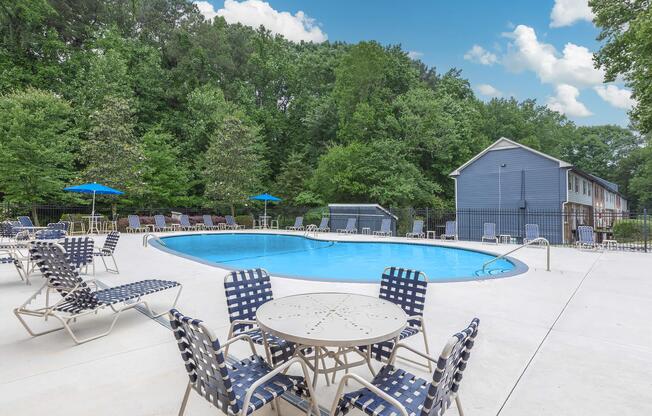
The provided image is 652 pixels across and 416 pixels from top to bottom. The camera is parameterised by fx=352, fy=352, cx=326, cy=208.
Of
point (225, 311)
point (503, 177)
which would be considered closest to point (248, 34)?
point (503, 177)

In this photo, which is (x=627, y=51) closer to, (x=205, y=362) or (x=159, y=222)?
(x=205, y=362)

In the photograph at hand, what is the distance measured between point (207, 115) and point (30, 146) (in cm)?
1101

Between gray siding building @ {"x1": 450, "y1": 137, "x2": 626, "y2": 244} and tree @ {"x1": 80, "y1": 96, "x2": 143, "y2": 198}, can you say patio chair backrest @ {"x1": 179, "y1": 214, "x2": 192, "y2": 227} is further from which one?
gray siding building @ {"x1": 450, "y1": 137, "x2": 626, "y2": 244}

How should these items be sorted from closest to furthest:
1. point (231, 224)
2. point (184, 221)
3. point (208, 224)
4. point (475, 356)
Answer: point (475, 356) → point (184, 221) → point (208, 224) → point (231, 224)

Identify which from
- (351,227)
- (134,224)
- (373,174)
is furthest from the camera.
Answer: (373,174)

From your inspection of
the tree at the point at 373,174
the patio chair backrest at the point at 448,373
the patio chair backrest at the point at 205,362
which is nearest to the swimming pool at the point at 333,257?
the patio chair backrest at the point at 205,362

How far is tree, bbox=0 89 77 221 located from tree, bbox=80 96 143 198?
1.41 m

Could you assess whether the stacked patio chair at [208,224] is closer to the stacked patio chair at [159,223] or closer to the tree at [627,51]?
the stacked patio chair at [159,223]

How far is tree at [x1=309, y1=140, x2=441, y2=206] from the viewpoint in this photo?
21438 mm

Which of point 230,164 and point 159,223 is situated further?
point 230,164

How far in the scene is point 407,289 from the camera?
9.98ft

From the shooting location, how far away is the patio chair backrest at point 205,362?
1.67 meters

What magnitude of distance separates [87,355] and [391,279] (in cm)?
280

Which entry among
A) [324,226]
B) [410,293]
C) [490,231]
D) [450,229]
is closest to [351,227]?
[324,226]
